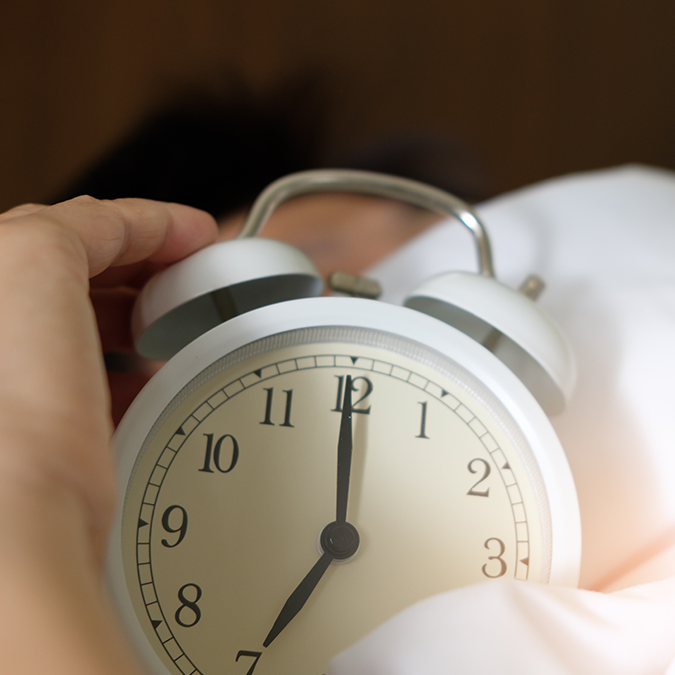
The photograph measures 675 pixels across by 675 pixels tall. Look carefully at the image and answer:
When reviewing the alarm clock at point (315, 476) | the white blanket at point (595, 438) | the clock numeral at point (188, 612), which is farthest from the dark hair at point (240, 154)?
the clock numeral at point (188, 612)

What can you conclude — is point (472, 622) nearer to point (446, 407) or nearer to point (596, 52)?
point (446, 407)

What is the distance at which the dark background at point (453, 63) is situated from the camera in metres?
1.39

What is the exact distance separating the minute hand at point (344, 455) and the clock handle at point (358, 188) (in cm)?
21

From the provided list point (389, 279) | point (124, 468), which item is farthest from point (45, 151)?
point (124, 468)

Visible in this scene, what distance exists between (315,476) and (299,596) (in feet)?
0.27

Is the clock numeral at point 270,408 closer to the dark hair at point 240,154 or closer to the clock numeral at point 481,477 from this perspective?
the clock numeral at point 481,477

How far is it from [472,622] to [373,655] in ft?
0.21

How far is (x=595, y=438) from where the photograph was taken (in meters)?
0.63

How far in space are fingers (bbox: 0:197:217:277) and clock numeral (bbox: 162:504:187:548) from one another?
0.19 meters

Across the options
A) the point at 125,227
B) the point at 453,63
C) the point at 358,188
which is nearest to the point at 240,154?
the point at 453,63

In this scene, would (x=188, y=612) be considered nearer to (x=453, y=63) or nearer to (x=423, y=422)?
(x=423, y=422)

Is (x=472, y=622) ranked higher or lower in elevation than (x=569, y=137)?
lower

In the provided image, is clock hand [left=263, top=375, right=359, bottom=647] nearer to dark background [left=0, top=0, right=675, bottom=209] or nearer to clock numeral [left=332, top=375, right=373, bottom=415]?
clock numeral [left=332, top=375, right=373, bottom=415]

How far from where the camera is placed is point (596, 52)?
58.1 inches
